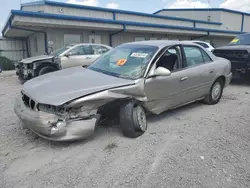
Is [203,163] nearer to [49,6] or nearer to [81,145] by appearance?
[81,145]

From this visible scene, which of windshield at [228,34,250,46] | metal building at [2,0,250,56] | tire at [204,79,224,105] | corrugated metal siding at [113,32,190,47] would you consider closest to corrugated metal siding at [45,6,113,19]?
metal building at [2,0,250,56]

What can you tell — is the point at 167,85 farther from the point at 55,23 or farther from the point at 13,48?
the point at 13,48

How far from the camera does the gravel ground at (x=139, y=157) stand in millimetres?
2420

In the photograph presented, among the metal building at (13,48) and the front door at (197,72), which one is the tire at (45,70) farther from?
the metal building at (13,48)

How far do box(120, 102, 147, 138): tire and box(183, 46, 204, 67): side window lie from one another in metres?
1.73

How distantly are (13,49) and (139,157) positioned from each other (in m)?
19.8

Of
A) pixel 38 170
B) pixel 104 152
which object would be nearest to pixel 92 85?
pixel 104 152

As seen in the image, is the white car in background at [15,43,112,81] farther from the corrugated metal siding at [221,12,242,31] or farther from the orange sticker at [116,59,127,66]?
the corrugated metal siding at [221,12,242,31]

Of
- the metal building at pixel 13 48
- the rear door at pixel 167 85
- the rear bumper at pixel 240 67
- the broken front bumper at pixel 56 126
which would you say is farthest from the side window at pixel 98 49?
the metal building at pixel 13 48

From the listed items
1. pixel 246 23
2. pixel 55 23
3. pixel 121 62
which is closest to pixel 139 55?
pixel 121 62

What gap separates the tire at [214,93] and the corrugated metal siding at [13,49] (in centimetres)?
1828

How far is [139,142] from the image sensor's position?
3.30m

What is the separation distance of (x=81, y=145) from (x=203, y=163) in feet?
5.66

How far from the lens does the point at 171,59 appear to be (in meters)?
4.22
